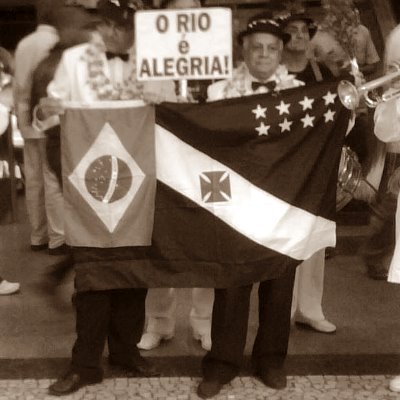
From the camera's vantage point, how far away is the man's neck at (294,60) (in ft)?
18.1

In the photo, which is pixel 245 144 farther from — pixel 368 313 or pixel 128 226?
pixel 368 313

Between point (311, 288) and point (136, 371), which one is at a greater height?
point (311, 288)

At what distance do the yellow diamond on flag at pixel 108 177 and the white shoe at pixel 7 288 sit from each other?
76.6 inches

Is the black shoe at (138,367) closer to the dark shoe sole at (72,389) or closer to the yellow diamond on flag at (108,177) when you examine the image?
the dark shoe sole at (72,389)

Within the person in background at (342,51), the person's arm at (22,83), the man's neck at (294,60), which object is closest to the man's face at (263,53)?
the man's neck at (294,60)

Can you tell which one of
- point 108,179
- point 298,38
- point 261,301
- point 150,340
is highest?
point 298,38

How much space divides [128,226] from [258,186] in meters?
0.65

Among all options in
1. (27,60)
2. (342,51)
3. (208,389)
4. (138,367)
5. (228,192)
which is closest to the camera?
(228,192)

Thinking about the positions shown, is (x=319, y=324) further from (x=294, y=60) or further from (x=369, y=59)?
(x=369, y=59)

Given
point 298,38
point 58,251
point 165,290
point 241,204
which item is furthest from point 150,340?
point 58,251

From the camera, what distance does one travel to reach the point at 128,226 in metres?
4.71

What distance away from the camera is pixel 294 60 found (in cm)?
554

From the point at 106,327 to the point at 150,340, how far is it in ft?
1.75

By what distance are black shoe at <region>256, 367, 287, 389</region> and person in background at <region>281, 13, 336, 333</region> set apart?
2.28ft
